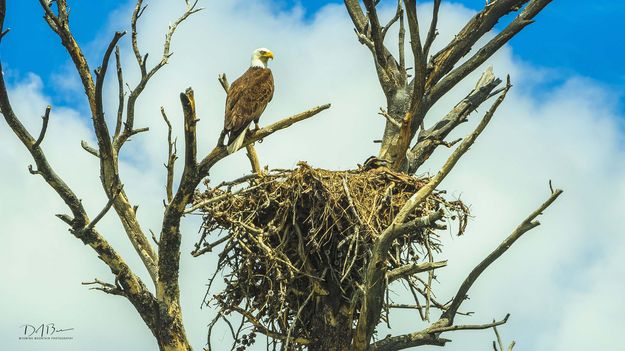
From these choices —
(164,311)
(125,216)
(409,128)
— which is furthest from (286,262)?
(409,128)

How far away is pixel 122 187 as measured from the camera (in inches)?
327

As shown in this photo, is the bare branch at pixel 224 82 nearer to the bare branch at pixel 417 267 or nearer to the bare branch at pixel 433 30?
the bare branch at pixel 433 30

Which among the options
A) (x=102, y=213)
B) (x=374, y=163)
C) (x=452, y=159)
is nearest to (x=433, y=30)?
(x=374, y=163)

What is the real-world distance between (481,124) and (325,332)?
264 centimetres

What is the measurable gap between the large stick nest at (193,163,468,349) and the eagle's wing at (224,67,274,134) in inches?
36.4

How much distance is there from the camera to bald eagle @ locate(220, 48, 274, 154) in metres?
9.42

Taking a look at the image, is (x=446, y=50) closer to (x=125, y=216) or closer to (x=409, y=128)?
(x=409, y=128)

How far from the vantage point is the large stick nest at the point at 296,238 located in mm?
8594

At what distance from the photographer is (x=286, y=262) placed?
845 centimetres

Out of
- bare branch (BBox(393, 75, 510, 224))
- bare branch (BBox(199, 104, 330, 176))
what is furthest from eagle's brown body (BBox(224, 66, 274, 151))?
bare branch (BBox(393, 75, 510, 224))

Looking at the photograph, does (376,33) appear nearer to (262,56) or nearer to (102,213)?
(262,56)

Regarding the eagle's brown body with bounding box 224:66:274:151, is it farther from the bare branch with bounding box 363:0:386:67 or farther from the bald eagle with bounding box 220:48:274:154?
the bare branch with bounding box 363:0:386:67

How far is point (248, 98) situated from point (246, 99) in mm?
59

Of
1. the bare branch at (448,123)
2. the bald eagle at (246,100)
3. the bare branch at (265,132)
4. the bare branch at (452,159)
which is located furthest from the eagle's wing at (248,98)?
the bare branch at (452,159)
